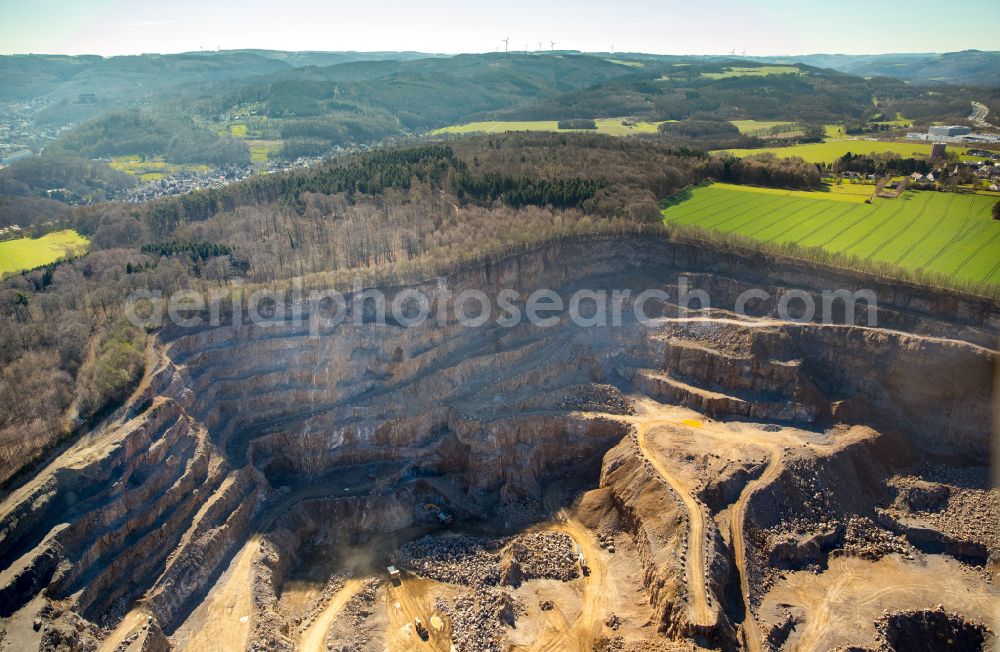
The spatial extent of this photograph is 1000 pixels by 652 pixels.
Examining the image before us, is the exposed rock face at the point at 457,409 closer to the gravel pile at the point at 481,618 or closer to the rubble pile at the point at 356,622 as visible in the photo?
the rubble pile at the point at 356,622

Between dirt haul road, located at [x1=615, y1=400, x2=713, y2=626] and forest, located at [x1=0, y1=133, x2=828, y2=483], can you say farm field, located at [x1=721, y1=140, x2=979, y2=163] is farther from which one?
dirt haul road, located at [x1=615, y1=400, x2=713, y2=626]

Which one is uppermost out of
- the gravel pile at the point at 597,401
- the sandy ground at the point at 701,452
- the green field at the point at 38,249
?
the green field at the point at 38,249

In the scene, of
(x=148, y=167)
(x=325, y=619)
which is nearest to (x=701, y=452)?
(x=325, y=619)

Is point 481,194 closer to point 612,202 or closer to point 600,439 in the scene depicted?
point 612,202

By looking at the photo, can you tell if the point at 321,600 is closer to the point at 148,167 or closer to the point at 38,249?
the point at 38,249

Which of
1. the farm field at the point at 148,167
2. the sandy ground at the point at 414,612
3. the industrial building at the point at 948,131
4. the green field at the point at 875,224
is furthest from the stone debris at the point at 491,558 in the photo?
the industrial building at the point at 948,131

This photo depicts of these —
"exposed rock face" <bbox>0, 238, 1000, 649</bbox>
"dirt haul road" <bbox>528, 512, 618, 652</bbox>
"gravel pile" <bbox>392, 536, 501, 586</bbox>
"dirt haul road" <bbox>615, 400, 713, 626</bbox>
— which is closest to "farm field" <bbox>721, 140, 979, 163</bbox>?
"exposed rock face" <bbox>0, 238, 1000, 649</bbox>
